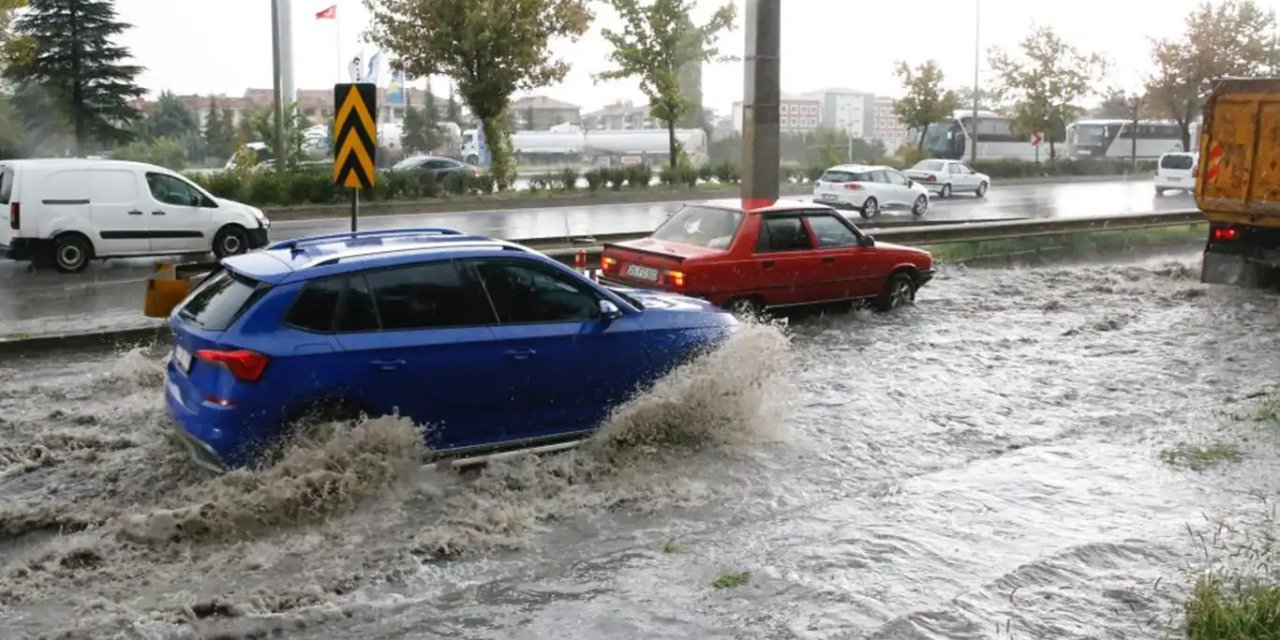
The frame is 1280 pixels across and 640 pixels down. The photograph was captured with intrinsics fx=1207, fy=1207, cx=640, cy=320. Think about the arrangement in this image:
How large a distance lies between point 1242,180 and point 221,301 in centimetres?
1393

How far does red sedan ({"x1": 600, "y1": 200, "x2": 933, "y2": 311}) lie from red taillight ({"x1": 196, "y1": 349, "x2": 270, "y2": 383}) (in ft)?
19.0

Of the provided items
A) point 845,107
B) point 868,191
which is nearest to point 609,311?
point 868,191

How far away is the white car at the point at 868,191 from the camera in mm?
31578

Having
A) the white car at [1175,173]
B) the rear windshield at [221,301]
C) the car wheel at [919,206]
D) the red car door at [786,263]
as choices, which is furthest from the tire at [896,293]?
the white car at [1175,173]

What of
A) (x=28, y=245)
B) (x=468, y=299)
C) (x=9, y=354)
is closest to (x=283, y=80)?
(x=28, y=245)

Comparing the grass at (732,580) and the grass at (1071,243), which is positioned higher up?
the grass at (1071,243)

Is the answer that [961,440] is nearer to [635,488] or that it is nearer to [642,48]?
[635,488]

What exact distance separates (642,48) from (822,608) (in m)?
33.8

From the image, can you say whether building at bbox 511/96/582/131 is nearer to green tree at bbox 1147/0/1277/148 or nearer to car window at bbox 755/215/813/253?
green tree at bbox 1147/0/1277/148

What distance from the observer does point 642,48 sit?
3800 cm

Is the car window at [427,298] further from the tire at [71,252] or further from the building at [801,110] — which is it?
the building at [801,110]

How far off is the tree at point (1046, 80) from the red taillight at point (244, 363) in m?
53.0

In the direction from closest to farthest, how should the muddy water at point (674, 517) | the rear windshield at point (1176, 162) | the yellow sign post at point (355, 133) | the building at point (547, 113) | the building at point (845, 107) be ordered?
the muddy water at point (674, 517), the yellow sign post at point (355, 133), the rear windshield at point (1176, 162), the building at point (845, 107), the building at point (547, 113)

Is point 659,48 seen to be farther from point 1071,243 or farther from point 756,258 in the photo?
point 756,258
